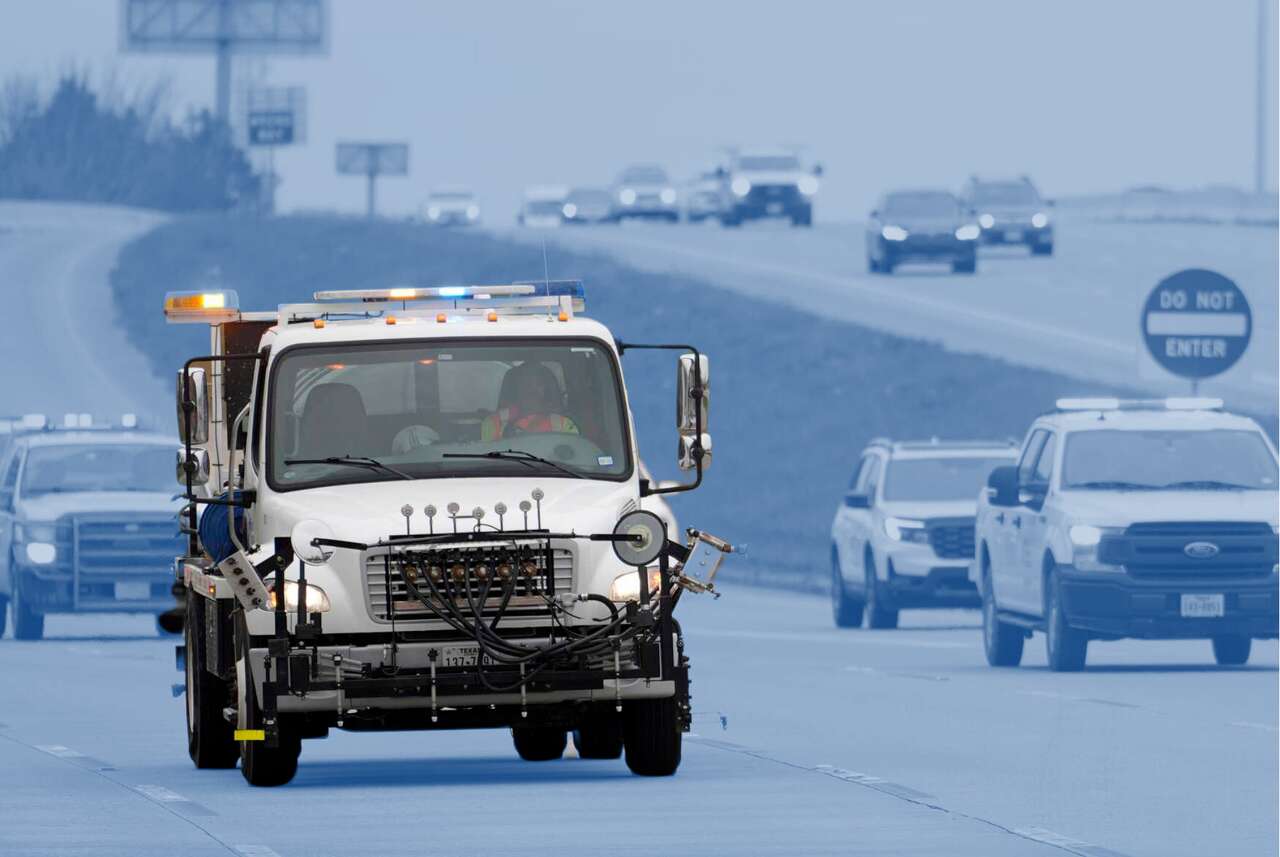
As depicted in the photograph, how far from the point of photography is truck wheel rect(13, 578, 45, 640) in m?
31.8

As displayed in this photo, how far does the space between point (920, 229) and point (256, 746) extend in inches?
2470

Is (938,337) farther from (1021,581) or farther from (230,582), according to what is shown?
(230,582)

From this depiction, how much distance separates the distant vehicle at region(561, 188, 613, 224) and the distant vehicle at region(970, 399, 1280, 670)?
270 ft

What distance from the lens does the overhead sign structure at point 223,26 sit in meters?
144

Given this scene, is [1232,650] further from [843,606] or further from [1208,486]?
[843,606]

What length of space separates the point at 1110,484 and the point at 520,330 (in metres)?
11.3

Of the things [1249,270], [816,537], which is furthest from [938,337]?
[816,537]

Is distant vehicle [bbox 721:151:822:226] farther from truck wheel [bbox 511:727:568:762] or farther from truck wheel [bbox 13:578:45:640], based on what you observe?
truck wheel [bbox 511:727:568:762]

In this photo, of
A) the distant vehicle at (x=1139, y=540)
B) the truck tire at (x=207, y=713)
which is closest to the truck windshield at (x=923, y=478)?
the distant vehicle at (x=1139, y=540)

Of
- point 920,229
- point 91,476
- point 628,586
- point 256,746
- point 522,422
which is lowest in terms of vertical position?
point 256,746

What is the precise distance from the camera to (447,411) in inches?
636

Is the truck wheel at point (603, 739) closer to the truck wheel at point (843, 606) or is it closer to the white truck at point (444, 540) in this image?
the white truck at point (444, 540)

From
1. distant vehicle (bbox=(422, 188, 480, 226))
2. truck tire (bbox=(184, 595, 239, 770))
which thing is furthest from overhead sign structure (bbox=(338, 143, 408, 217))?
truck tire (bbox=(184, 595, 239, 770))

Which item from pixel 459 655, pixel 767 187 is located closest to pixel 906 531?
pixel 459 655
